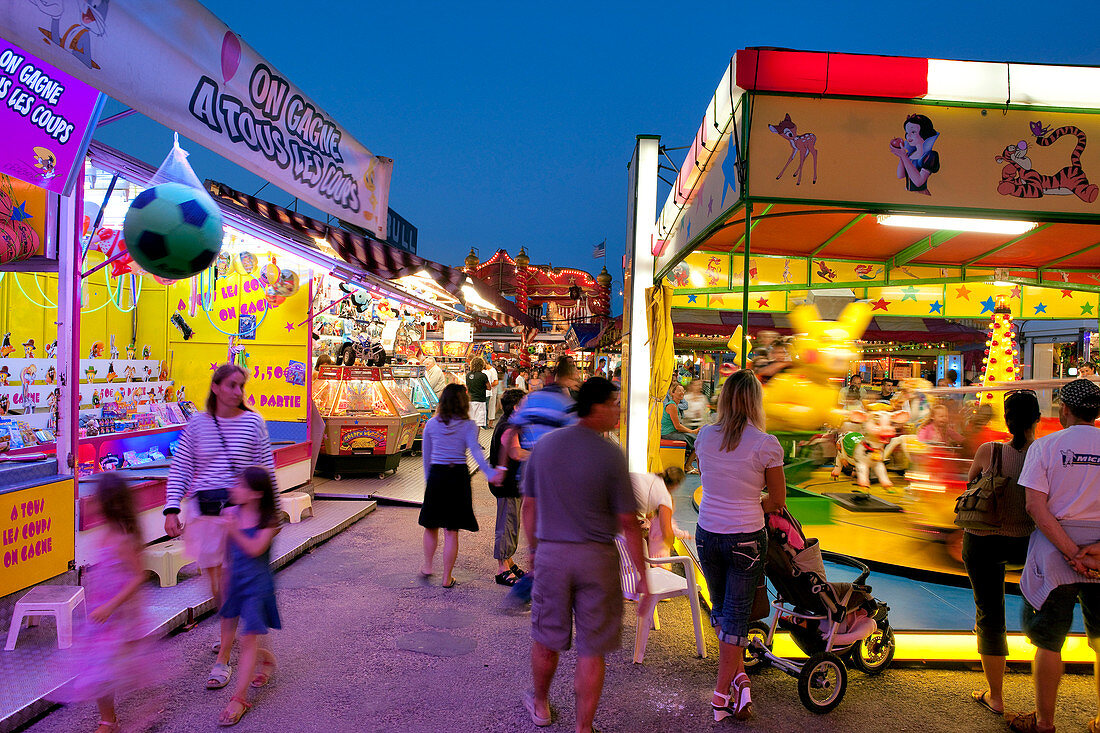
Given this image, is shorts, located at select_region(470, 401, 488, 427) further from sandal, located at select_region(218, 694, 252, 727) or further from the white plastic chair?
sandal, located at select_region(218, 694, 252, 727)

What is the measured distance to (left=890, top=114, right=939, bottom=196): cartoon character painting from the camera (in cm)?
440

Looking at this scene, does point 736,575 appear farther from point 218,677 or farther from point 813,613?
point 218,677

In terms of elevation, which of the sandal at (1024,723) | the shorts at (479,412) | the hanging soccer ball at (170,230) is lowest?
the sandal at (1024,723)

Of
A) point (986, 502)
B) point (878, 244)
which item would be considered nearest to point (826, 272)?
point (878, 244)

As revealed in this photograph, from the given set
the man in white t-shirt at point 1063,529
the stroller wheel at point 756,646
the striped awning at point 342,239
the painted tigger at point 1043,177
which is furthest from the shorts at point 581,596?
the striped awning at point 342,239

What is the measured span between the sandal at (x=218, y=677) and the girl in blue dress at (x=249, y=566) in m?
0.31

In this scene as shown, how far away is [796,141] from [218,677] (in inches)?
185

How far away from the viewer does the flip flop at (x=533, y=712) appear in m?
3.53

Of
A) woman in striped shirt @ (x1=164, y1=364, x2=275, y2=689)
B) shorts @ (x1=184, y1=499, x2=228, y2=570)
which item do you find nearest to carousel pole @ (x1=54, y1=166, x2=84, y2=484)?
woman in striped shirt @ (x1=164, y1=364, x2=275, y2=689)

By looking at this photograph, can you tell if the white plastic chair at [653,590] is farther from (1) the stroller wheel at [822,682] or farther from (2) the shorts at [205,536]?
(2) the shorts at [205,536]

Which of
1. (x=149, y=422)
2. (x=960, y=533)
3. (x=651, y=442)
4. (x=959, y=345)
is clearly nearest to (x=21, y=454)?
(x=149, y=422)

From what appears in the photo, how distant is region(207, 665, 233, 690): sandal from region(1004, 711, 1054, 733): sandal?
4325 millimetres

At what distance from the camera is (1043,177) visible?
4469mm

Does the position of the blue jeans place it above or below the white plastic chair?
above
